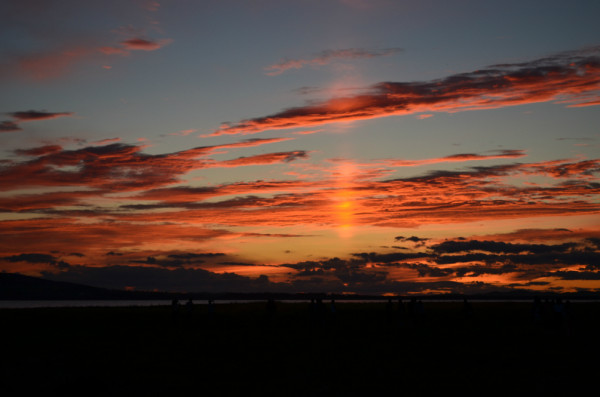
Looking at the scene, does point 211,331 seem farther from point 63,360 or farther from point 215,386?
point 215,386

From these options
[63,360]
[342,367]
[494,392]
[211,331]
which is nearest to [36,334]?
[211,331]

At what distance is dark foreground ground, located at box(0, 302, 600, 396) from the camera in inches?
811

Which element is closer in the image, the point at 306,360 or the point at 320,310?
the point at 306,360

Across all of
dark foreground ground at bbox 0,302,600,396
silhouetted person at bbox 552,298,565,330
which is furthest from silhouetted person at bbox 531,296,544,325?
silhouetted person at bbox 552,298,565,330

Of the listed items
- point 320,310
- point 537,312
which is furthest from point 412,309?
point 537,312

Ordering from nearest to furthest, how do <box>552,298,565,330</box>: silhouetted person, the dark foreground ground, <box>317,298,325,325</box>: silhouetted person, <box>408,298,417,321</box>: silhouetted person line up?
the dark foreground ground < <box>552,298,565,330</box>: silhouetted person < <box>317,298,325,325</box>: silhouetted person < <box>408,298,417,321</box>: silhouetted person

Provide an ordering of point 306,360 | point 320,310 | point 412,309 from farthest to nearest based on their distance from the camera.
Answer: point 412,309 < point 320,310 < point 306,360

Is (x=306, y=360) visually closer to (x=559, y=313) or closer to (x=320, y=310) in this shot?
(x=320, y=310)

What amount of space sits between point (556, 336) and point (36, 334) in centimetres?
3175

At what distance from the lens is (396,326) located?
44812 millimetres

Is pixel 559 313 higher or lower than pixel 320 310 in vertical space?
lower

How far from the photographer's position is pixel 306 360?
26.8m

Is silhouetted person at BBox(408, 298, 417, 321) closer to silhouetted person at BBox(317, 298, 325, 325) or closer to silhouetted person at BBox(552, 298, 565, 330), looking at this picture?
silhouetted person at BBox(317, 298, 325, 325)

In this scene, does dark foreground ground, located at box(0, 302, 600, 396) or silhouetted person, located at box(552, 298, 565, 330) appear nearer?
dark foreground ground, located at box(0, 302, 600, 396)
